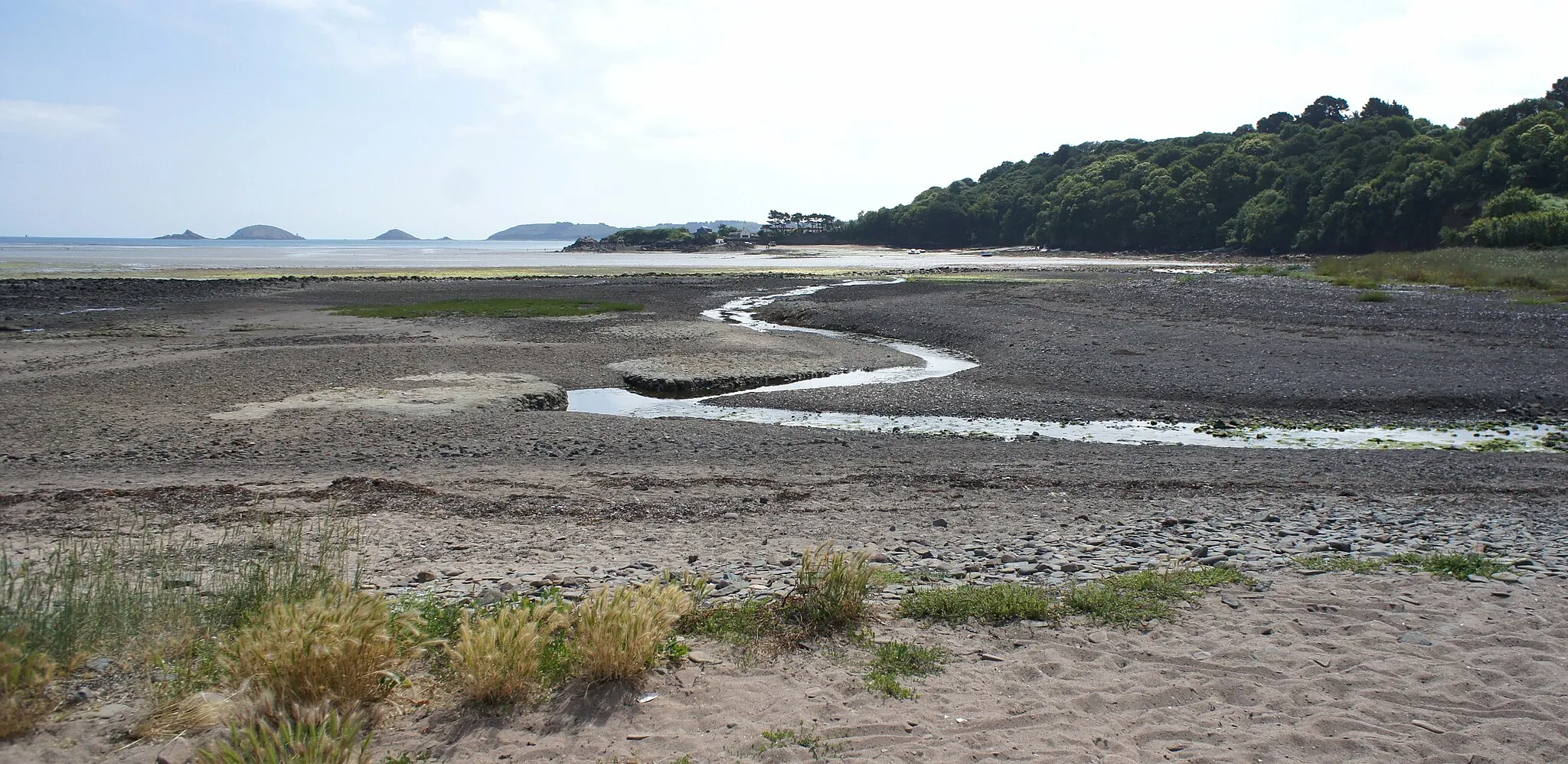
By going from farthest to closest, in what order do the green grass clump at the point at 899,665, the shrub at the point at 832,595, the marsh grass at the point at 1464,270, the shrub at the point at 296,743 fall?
the marsh grass at the point at 1464,270, the shrub at the point at 832,595, the green grass clump at the point at 899,665, the shrub at the point at 296,743

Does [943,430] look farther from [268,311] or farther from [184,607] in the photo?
[268,311]

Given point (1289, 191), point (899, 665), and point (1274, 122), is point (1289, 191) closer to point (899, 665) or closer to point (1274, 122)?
point (1274, 122)

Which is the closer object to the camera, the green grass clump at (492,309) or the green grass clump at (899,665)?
the green grass clump at (899,665)

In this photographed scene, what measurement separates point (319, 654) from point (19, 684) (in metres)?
1.55

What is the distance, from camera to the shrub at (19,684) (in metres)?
4.70

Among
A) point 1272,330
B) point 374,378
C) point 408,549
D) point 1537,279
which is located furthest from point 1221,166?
point 408,549

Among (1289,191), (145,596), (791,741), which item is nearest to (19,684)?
(145,596)

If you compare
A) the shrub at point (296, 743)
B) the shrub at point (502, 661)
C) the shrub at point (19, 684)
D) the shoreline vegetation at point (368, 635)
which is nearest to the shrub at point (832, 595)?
the shoreline vegetation at point (368, 635)

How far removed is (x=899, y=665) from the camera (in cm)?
583

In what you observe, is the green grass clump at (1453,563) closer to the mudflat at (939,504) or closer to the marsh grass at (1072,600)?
the mudflat at (939,504)

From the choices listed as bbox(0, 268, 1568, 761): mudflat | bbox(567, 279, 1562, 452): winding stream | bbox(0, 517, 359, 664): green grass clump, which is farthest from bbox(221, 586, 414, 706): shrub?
bbox(567, 279, 1562, 452): winding stream

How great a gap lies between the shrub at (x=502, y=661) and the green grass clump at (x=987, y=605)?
266 centimetres

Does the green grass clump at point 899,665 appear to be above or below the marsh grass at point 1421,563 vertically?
above

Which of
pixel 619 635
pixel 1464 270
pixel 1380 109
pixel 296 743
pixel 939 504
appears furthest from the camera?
pixel 1380 109
